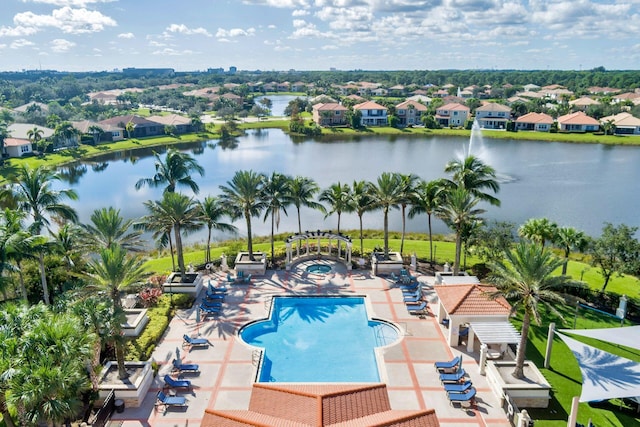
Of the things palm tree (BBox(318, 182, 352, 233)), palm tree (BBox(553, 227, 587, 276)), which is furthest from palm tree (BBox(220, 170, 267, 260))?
palm tree (BBox(553, 227, 587, 276))

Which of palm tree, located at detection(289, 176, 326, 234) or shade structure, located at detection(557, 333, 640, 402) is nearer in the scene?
shade structure, located at detection(557, 333, 640, 402)

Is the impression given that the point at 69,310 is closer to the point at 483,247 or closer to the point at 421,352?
the point at 421,352

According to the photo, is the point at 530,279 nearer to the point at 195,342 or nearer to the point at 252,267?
the point at 195,342

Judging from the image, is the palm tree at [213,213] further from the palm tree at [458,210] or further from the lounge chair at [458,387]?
the lounge chair at [458,387]

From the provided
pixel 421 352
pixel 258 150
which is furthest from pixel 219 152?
pixel 421 352

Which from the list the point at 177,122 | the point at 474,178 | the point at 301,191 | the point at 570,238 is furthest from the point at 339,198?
the point at 177,122

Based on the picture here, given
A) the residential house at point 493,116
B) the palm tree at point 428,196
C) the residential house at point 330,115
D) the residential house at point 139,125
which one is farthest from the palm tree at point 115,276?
the residential house at point 493,116

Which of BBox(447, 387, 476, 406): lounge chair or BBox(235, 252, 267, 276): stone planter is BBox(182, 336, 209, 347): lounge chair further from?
BBox(447, 387, 476, 406): lounge chair

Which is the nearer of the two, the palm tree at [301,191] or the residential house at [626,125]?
the palm tree at [301,191]
